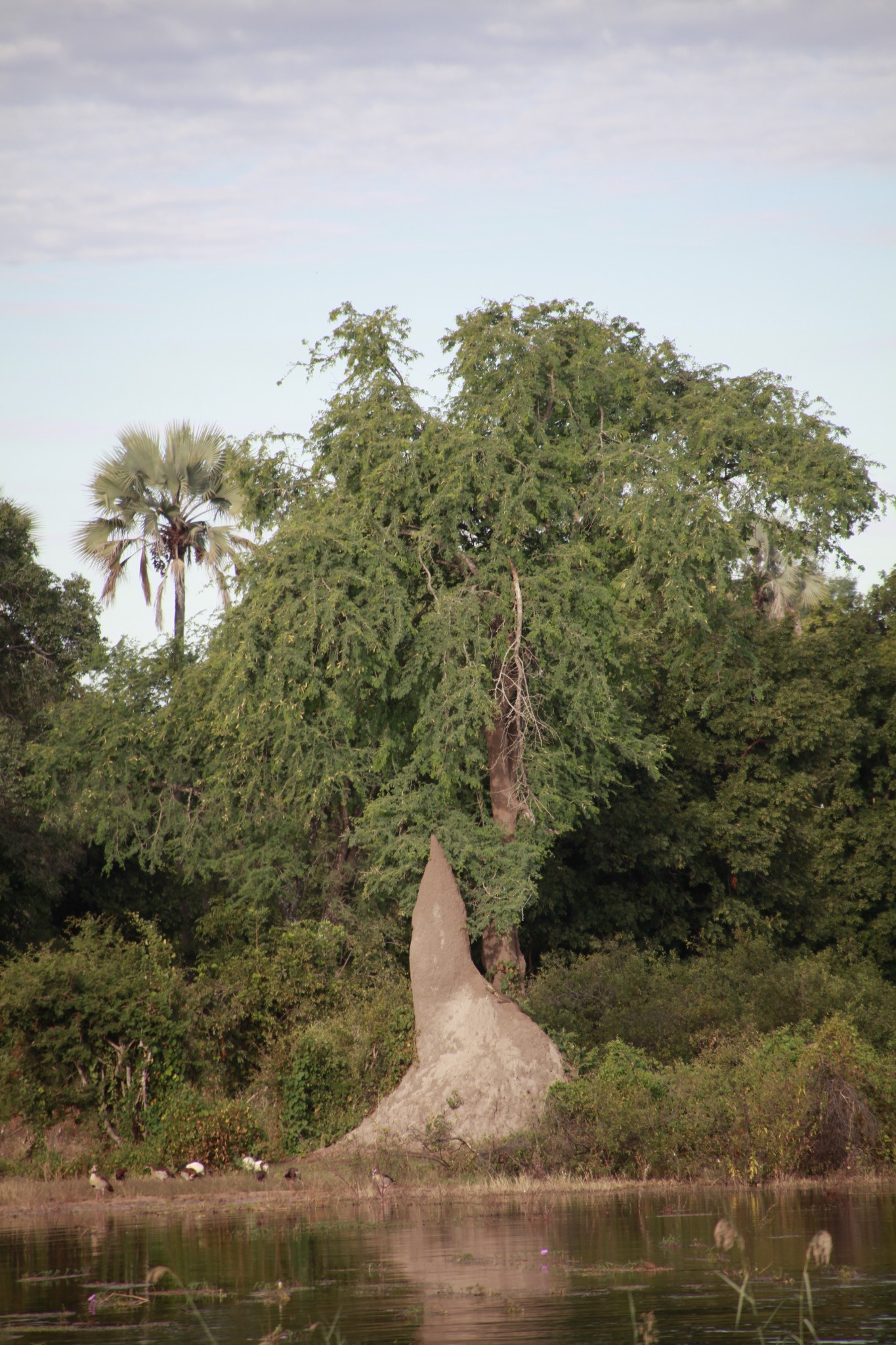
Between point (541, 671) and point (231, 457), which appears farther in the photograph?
point (231, 457)

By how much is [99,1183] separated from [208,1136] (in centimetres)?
231

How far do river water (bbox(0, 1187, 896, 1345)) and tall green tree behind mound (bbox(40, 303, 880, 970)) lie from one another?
28.8 feet

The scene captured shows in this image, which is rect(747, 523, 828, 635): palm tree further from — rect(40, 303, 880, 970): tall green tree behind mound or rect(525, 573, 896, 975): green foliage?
rect(40, 303, 880, 970): tall green tree behind mound

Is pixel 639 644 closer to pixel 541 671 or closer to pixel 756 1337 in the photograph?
pixel 541 671

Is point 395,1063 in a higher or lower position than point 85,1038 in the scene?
lower

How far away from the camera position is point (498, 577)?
2517 cm

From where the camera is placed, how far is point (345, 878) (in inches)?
1220

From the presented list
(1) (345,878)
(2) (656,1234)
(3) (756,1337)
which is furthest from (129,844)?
(3) (756,1337)

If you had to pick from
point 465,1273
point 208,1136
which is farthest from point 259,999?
point 465,1273

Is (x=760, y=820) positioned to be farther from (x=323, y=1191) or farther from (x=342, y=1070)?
(x=323, y=1191)

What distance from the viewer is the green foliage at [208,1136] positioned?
70.7ft

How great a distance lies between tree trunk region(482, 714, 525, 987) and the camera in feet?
→ 82.8

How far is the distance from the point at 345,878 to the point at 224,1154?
32.1 ft

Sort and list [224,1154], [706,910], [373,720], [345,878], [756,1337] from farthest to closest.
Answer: [706,910], [345,878], [373,720], [224,1154], [756,1337]
